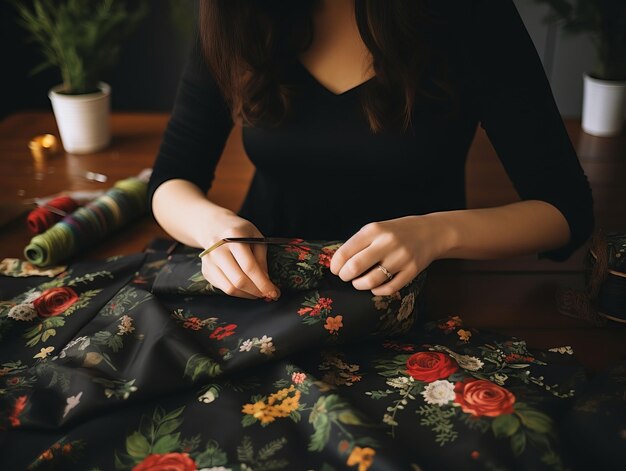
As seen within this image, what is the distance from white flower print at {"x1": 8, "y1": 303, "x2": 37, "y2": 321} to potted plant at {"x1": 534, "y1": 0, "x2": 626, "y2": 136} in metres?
1.48

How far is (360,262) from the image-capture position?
0.87 metres

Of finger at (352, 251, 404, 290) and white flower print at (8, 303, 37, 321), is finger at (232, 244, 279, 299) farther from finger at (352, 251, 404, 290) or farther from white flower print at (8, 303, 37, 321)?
white flower print at (8, 303, 37, 321)

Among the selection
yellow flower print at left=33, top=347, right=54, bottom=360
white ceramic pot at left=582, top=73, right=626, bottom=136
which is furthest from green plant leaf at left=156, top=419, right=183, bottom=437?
white ceramic pot at left=582, top=73, right=626, bottom=136

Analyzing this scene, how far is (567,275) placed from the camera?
1.14 m

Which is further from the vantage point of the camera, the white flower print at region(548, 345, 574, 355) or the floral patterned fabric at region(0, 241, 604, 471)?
the white flower print at region(548, 345, 574, 355)

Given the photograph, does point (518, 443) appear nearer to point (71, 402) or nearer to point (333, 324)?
point (333, 324)

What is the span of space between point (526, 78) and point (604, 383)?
49 cm

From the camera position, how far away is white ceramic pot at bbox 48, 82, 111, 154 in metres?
1.71

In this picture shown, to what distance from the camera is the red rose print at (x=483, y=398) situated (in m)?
0.72

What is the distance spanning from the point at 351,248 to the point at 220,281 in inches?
6.8

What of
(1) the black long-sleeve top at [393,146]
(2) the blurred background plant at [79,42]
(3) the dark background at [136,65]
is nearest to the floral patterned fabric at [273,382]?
(1) the black long-sleeve top at [393,146]

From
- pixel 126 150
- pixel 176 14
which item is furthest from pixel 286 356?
pixel 176 14

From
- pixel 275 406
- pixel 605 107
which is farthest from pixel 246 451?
pixel 605 107

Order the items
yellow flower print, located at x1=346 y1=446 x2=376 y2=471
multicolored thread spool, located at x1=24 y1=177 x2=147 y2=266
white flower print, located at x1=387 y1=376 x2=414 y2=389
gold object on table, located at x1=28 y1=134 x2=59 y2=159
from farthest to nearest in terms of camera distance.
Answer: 1. gold object on table, located at x1=28 y1=134 x2=59 y2=159
2. multicolored thread spool, located at x1=24 y1=177 x2=147 y2=266
3. white flower print, located at x1=387 y1=376 x2=414 y2=389
4. yellow flower print, located at x1=346 y1=446 x2=376 y2=471
